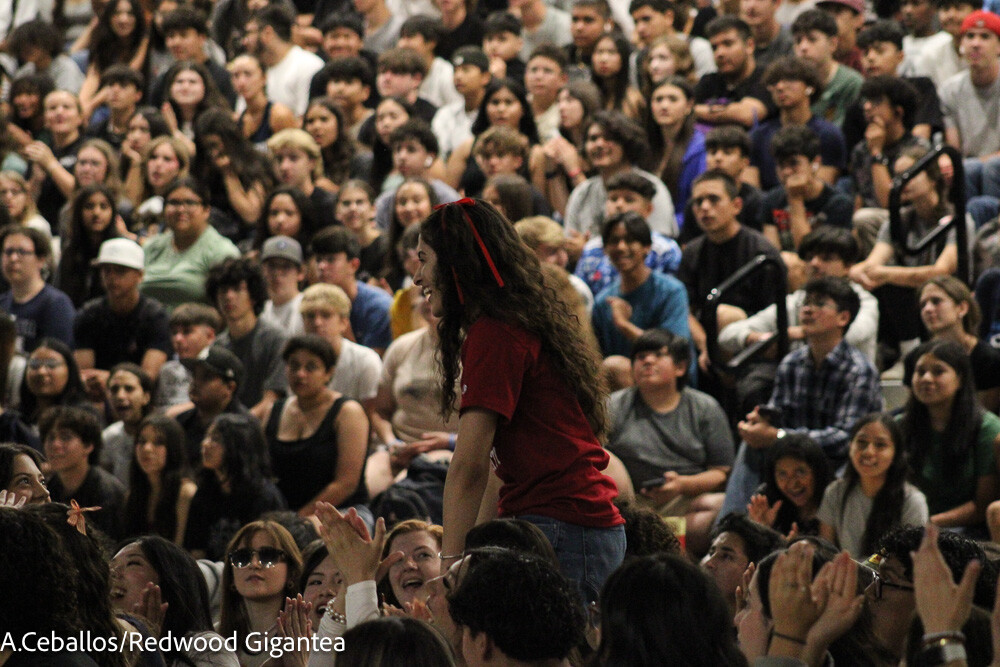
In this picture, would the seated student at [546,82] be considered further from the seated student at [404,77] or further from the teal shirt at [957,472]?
the teal shirt at [957,472]

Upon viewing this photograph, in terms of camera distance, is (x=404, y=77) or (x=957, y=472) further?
(x=404, y=77)

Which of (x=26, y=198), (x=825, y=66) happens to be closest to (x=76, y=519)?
(x=26, y=198)

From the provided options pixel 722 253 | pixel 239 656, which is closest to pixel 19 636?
pixel 239 656

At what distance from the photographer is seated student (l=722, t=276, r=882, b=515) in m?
6.50

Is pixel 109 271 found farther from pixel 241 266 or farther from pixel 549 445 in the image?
pixel 549 445

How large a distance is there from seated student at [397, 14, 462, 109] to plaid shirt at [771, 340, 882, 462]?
196 inches

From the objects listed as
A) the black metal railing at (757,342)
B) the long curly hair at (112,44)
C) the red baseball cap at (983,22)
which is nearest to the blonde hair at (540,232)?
the black metal railing at (757,342)

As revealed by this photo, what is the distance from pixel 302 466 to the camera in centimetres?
692

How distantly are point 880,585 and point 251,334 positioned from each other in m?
4.70

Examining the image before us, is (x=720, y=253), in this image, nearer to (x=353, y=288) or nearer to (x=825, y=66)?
(x=353, y=288)

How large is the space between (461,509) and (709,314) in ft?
12.5

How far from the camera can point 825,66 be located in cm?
988

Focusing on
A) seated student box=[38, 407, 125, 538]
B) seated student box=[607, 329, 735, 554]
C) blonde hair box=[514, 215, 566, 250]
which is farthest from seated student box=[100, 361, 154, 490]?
seated student box=[607, 329, 735, 554]

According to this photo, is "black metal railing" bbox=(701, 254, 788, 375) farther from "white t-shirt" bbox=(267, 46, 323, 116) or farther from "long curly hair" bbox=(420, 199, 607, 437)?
"white t-shirt" bbox=(267, 46, 323, 116)
